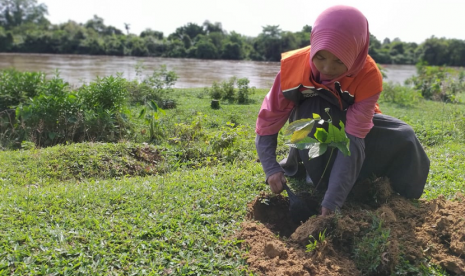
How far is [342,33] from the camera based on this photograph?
2.02 meters

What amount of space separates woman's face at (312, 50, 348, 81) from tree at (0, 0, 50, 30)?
65755 mm

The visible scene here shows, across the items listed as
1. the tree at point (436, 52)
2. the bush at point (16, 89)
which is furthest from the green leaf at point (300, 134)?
the tree at point (436, 52)

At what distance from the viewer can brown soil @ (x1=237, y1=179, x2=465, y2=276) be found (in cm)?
196

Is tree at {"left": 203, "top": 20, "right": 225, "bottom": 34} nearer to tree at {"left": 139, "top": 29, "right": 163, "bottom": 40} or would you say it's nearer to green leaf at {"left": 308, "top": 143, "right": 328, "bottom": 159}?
tree at {"left": 139, "top": 29, "right": 163, "bottom": 40}

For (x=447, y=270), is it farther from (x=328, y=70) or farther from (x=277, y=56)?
(x=277, y=56)

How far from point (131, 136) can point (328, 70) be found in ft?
13.4

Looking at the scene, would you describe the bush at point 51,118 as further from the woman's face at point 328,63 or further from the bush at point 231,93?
the bush at point 231,93

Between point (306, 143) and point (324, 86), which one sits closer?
point (306, 143)

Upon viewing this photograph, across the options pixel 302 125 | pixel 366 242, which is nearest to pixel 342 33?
pixel 302 125

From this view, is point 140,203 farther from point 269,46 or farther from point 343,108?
point 269,46

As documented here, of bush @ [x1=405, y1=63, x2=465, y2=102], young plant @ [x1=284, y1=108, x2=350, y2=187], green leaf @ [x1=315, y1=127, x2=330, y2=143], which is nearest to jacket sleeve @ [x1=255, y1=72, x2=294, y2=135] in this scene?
young plant @ [x1=284, y1=108, x2=350, y2=187]

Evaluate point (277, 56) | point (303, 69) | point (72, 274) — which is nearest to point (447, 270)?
point (303, 69)

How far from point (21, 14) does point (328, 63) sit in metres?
72.4

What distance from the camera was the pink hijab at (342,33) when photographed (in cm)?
202
